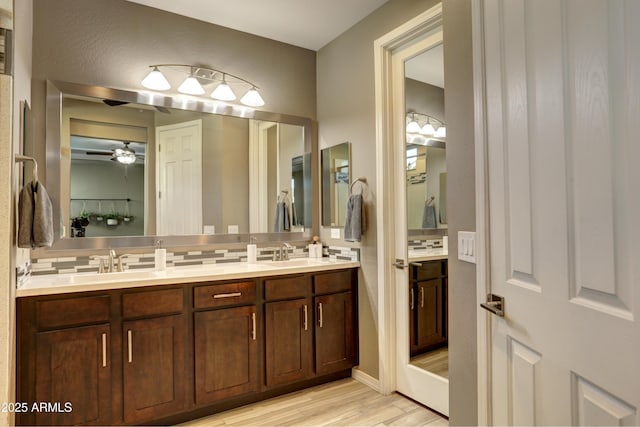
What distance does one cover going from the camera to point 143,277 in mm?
2254

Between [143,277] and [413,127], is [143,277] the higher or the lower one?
the lower one

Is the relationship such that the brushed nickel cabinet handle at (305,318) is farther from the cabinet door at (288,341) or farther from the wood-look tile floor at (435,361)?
the wood-look tile floor at (435,361)

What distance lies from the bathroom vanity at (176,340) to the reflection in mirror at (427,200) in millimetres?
551

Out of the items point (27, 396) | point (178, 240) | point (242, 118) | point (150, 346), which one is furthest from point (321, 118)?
point (27, 396)

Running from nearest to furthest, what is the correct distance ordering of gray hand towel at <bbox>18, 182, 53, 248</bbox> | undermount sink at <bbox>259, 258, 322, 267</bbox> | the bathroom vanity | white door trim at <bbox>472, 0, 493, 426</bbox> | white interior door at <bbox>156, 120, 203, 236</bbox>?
1. white door trim at <bbox>472, 0, 493, 426</bbox>
2. gray hand towel at <bbox>18, 182, 53, 248</bbox>
3. the bathroom vanity
4. white interior door at <bbox>156, 120, 203, 236</bbox>
5. undermount sink at <bbox>259, 258, 322, 267</bbox>

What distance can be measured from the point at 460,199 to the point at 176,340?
175cm

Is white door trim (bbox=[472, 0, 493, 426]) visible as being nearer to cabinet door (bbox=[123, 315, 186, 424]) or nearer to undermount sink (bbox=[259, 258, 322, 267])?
undermount sink (bbox=[259, 258, 322, 267])

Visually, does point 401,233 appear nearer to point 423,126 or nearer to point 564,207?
point 423,126

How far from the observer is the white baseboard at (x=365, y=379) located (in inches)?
101

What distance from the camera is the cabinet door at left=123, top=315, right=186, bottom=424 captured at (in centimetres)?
196

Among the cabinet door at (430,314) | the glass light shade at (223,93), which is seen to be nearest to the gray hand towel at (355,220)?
the cabinet door at (430,314)

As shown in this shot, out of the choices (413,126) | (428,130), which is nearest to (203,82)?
(413,126)

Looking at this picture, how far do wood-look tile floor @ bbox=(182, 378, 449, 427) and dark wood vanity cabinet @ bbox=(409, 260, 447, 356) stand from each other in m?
0.37

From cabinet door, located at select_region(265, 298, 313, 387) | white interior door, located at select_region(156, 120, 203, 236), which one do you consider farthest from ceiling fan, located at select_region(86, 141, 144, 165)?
cabinet door, located at select_region(265, 298, 313, 387)
